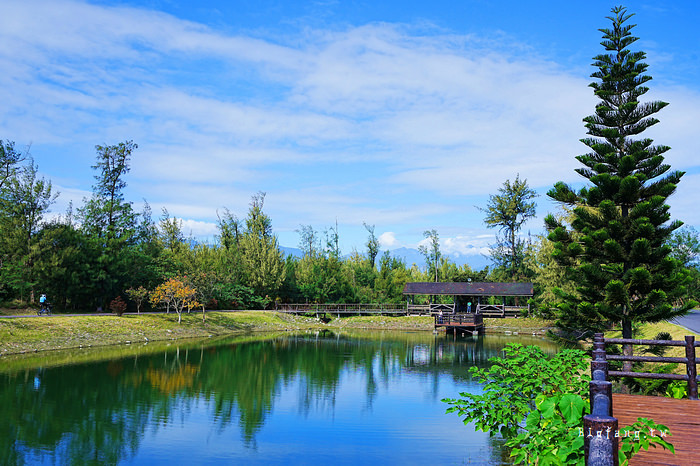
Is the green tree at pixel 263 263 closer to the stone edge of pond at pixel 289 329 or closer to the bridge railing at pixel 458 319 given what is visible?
the stone edge of pond at pixel 289 329

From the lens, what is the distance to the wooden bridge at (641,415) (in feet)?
8.35

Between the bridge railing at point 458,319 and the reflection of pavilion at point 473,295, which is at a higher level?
the reflection of pavilion at point 473,295

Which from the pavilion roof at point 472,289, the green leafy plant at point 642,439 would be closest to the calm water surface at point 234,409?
the green leafy plant at point 642,439

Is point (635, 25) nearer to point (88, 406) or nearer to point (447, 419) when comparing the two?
point (447, 419)

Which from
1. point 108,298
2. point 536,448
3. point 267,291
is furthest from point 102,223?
point 536,448

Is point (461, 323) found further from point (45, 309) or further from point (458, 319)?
point (45, 309)

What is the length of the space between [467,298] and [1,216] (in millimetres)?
33499

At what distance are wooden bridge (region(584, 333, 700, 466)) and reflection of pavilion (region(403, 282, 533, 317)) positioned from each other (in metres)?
31.6

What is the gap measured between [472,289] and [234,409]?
29.0 meters

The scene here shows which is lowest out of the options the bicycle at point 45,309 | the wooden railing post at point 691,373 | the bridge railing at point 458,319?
the bridge railing at point 458,319

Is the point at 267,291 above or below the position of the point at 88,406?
above

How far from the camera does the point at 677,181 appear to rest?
45.0 feet

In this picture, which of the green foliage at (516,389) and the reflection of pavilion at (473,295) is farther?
the reflection of pavilion at (473,295)

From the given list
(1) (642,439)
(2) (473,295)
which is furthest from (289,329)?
(1) (642,439)
